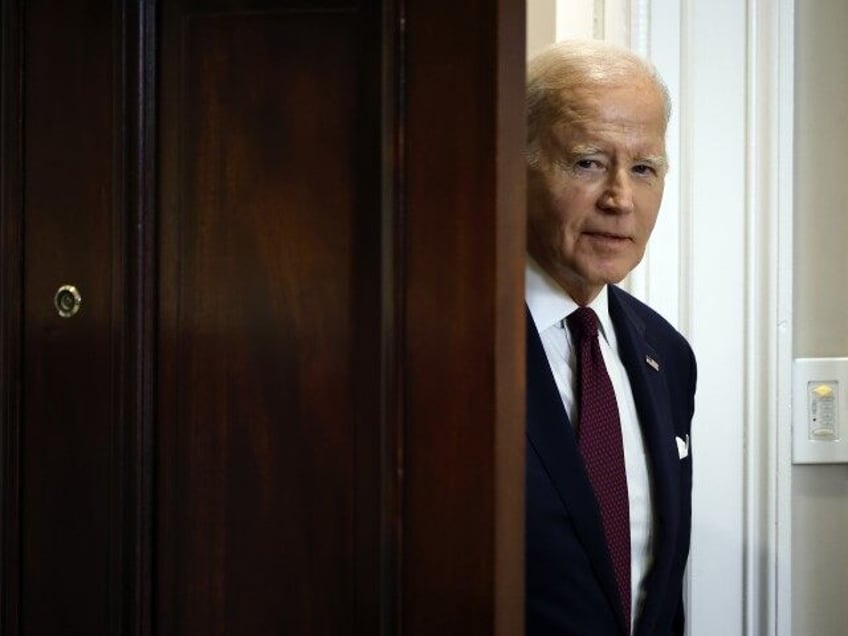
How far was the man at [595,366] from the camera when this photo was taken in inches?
47.3

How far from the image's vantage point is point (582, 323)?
1316 mm

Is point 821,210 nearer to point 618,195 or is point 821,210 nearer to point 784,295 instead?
point 784,295

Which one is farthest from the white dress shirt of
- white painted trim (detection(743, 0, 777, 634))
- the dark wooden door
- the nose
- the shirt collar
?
the dark wooden door

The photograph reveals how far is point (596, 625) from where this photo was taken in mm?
1196

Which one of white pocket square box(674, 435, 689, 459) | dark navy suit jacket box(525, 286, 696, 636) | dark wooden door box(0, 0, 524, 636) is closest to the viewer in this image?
dark wooden door box(0, 0, 524, 636)

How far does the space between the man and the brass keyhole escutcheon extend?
0.54 metres

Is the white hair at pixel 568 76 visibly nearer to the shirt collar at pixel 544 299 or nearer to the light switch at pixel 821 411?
the shirt collar at pixel 544 299

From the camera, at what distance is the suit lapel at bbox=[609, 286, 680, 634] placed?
1277 mm

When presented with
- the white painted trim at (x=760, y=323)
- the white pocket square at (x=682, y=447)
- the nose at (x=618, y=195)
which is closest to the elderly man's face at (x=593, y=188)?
the nose at (x=618, y=195)

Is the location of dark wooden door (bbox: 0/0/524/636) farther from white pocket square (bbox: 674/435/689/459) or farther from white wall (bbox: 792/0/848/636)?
white wall (bbox: 792/0/848/636)

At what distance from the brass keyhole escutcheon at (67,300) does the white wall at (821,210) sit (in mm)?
1162

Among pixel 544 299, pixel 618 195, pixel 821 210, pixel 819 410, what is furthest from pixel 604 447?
pixel 821 210

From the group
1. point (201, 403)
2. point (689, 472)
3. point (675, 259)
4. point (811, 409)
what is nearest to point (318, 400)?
point (201, 403)

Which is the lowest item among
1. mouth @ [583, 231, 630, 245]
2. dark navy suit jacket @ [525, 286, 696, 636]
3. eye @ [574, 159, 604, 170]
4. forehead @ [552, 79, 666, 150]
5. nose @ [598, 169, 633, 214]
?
dark navy suit jacket @ [525, 286, 696, 636]
